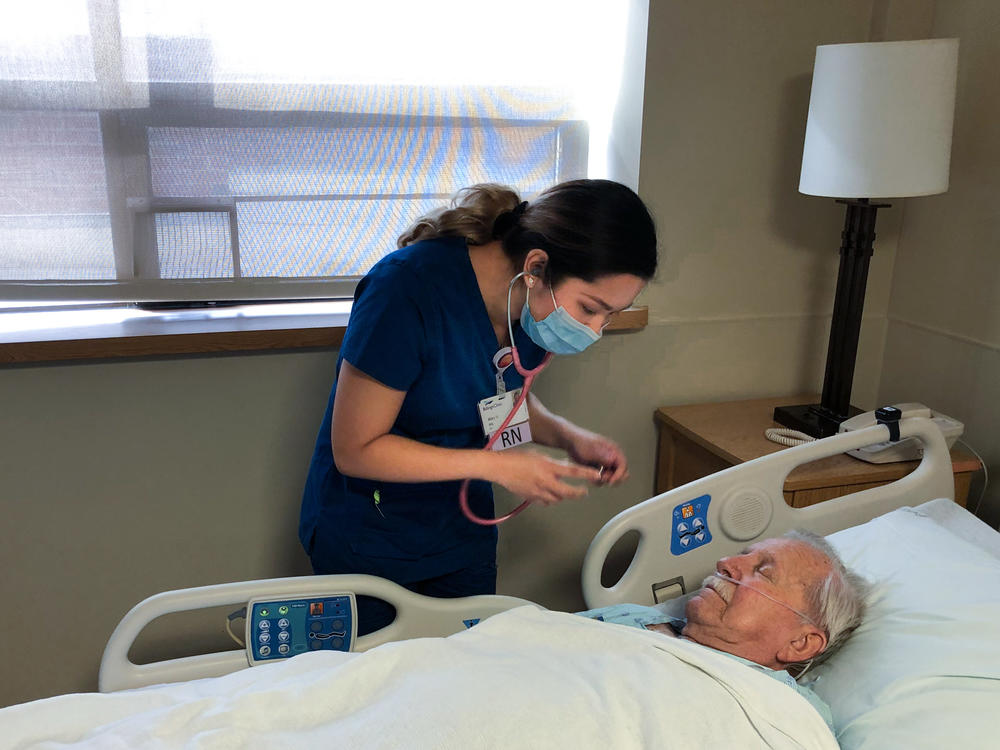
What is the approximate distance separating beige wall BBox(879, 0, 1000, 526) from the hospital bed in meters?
0.59

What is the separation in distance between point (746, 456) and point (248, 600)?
1.13 m

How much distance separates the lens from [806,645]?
1445 mm

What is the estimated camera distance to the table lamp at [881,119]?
5.92 feet

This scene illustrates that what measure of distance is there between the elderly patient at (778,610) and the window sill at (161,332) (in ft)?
2.90

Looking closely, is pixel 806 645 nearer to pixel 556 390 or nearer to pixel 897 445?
pixel 897 445

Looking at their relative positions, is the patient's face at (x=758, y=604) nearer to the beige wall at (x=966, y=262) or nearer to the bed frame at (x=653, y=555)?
the bed frame at (x=653, y=555)

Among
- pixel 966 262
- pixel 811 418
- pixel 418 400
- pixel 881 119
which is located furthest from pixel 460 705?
pixel 966 262

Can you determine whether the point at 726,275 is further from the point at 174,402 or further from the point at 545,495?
the point at 174,402

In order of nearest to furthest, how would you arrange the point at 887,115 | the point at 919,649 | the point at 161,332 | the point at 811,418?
1. the point at 919,649
2. the point at 887,115
3. the point at 161,332
4. the point at 811,418

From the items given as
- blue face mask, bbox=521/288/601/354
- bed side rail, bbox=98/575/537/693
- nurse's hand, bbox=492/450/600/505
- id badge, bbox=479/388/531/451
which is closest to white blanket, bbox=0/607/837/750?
bed side rail, bbox=98/575/537/693

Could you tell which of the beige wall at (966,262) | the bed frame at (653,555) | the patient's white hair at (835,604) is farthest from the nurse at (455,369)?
the beige wall at (966,262)

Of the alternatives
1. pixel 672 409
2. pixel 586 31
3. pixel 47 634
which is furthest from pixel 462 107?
pixel 47 634

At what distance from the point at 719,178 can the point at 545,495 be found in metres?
1.24

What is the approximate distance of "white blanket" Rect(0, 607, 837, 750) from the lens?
3.72 ft
